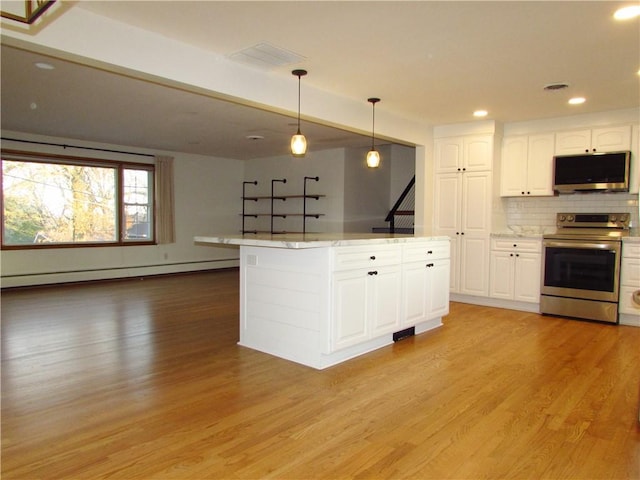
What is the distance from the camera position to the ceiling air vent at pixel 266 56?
3284mm

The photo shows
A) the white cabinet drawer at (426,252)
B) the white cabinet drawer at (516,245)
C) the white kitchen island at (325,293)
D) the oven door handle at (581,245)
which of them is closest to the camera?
the white kitchen island at (325,293)

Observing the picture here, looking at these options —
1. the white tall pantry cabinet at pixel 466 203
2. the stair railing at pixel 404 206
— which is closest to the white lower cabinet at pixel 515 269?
the white tall pantry cabinet at pixel 466 203

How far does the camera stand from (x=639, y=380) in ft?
10.3

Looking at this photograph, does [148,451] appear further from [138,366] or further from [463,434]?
[463,434]

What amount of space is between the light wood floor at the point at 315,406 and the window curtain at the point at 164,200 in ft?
12.3

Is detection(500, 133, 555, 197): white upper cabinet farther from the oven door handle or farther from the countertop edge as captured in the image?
the countertop edge

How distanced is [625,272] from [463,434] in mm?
3525

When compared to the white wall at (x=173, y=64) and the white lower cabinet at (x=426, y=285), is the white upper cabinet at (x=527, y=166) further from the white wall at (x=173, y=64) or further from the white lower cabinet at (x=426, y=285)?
the white wall at (x=173, y=64)

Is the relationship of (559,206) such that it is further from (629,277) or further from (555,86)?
(555,86)

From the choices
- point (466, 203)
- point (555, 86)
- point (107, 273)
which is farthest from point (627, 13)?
point (107, 273)

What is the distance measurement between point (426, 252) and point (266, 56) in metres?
2.27

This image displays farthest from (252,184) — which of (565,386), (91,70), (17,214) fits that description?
(565,386)

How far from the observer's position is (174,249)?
8.53m

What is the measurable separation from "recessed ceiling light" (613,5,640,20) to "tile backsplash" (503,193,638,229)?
3.02m
